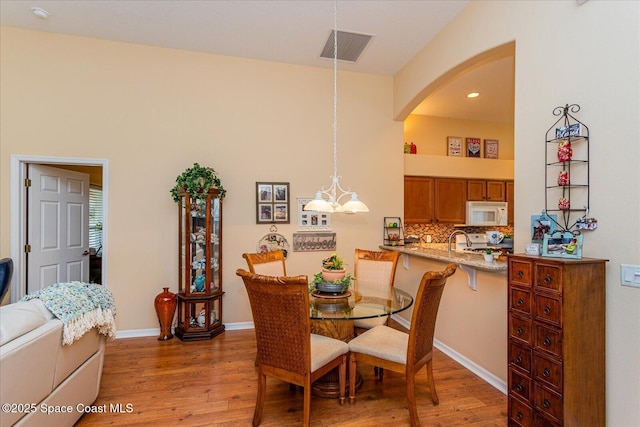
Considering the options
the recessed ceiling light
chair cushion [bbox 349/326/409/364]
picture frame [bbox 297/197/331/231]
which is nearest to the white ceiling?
the recessed ceiling light

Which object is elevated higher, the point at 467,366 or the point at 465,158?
the point at 465,158

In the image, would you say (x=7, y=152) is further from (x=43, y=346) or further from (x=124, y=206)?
(x=43, y=346)

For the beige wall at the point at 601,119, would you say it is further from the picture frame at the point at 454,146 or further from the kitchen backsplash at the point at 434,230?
the picture frame at the point at 454,146

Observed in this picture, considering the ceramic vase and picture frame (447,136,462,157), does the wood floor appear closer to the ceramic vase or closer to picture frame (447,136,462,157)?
the ceramic vase

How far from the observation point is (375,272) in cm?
335

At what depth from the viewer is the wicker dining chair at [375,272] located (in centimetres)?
299

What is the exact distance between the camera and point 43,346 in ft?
5.48

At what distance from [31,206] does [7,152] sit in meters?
0.62

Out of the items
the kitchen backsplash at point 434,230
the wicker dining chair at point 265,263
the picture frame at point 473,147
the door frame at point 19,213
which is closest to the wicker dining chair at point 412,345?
the wicker dining chair at point 265,263

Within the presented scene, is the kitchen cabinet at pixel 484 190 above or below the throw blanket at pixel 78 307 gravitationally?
above

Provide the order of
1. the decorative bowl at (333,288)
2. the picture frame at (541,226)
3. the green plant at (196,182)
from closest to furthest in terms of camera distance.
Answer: the picture frame at (541,226)
the decorative bowl at (333,288)
the green plant at (196,182)

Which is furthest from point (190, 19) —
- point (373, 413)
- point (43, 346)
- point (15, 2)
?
point (373, 413)

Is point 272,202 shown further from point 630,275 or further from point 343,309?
point 630,275

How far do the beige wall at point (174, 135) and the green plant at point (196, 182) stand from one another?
11.9 inches
